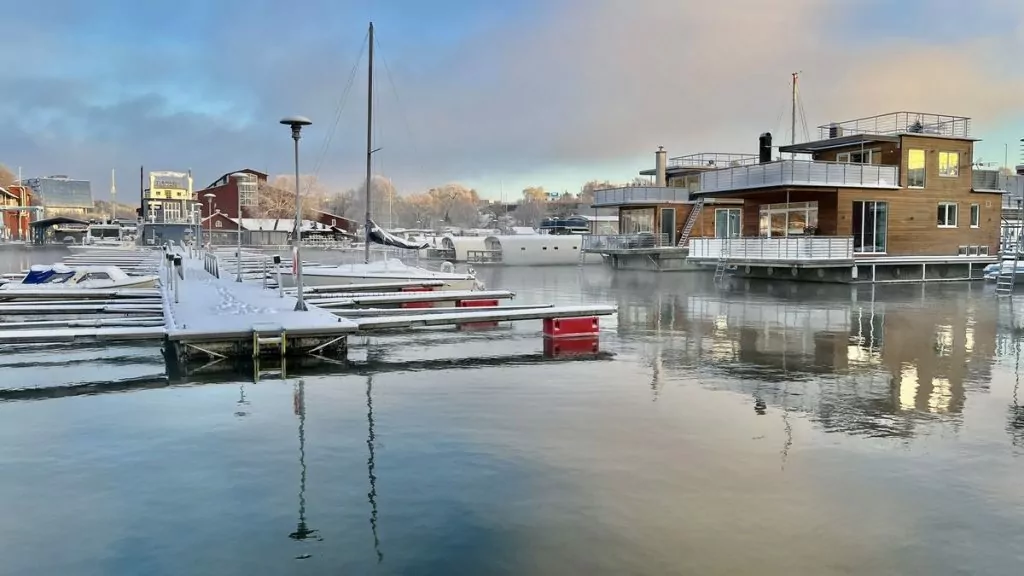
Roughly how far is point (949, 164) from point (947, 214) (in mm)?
2589

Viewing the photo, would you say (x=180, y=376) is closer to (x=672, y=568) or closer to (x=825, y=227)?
(x=672, y=568)

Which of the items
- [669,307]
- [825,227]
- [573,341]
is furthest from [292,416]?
[825,227]

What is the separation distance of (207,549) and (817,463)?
648 centimetres

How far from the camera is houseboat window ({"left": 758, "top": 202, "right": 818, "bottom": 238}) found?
40844 millimetres

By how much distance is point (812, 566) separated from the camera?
6.41 metres

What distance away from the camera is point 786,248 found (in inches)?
1497

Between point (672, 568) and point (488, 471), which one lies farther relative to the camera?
point (488, 471)

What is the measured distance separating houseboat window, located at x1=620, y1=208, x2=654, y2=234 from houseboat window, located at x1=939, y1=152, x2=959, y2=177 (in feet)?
58.0

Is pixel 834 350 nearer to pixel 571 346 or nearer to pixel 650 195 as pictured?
pixel 571 346

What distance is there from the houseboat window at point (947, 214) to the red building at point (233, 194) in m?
82.7

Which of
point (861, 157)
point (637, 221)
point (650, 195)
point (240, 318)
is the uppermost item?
point (861, 157)

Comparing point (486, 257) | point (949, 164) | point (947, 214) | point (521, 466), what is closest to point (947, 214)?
point (947, 214)

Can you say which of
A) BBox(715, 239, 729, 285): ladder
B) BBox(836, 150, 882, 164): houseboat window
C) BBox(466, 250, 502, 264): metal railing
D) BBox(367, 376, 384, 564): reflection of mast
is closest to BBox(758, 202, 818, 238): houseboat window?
BBox(715, 239, 729, 285): ladder

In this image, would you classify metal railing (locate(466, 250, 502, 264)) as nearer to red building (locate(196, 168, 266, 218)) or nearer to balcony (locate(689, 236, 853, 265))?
balcony (locate(689, 236, 853, 265))
